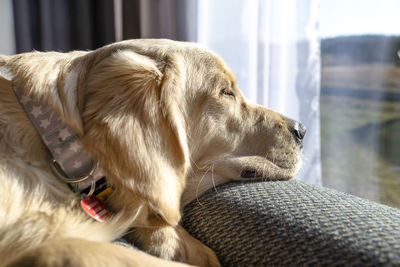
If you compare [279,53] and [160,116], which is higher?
[279,53]

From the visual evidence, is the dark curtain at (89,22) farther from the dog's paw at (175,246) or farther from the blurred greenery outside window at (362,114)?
the dog's paw at (175,246)

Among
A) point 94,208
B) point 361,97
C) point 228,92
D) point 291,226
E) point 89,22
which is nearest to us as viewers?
point 291,226

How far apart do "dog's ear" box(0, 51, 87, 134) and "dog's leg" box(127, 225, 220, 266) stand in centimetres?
31

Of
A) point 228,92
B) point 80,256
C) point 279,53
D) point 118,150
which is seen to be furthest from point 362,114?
point 80,256

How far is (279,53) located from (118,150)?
1.59 meters

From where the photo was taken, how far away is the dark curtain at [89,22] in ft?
8.52

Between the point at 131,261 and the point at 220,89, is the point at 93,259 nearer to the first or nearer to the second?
the point at 131,261

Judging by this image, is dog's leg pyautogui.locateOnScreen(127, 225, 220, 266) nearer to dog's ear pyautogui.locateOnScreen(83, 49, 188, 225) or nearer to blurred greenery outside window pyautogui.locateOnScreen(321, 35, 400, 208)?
dog's ear pyautogui.locateOnScreen(83, 49, 188, 225)

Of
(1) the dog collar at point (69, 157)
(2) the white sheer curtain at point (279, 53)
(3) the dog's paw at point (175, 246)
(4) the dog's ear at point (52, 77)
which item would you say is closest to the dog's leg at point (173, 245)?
(3) the dog's paw at point (175, 246)

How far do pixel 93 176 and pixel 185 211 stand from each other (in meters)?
0.31

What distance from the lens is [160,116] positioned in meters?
0.96

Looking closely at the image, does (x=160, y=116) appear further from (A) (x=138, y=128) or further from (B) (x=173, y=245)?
(B) (x=173, y=245)

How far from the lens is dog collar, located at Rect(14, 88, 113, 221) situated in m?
0.88

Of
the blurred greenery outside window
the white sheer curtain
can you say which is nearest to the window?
the blurred greenery outside window
